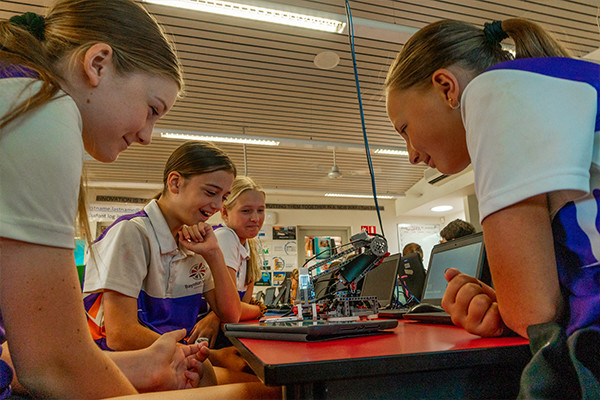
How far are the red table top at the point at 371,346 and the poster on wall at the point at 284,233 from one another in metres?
8.93

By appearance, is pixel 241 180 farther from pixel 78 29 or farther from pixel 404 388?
pixel 404 388

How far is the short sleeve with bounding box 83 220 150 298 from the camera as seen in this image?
1.35m

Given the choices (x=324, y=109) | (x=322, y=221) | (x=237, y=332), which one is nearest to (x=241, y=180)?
(x=237, y=332)

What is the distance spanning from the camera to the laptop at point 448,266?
1.20 metres

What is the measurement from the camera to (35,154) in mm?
586

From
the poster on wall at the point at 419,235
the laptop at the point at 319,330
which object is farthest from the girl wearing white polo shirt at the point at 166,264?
the poster on wall at the point at 419,235

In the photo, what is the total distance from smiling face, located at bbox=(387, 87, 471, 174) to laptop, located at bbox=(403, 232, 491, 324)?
406mm

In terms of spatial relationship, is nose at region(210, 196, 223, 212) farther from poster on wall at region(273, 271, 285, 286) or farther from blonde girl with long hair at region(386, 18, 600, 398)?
poster on wall at region(273, 271, 285, 286)

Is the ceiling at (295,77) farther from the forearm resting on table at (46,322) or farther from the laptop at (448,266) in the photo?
the forearm resting on table at (46,322)

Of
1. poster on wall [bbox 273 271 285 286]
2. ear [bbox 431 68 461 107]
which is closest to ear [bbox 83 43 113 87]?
ear [bbox 431 68 461 107]

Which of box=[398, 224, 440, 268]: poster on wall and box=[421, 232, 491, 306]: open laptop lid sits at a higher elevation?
box=[398, 224, 440, 268]: poster on wall

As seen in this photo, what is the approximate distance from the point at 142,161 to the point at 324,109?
390cm

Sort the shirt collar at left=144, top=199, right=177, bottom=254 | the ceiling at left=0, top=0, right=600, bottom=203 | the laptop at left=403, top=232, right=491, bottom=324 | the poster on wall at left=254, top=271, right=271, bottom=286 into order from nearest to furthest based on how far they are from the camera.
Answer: the laptop at left=403, top=232, right=491, bottom=324 → the shirt collar at left=144, top=199, right=177, bottom=254 → the ceiling at left=0, top=0, right=600, bottom=203 → the poster on wall at left=254, top=271, right=271, bottom=286

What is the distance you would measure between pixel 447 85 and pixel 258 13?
3.56 meters
